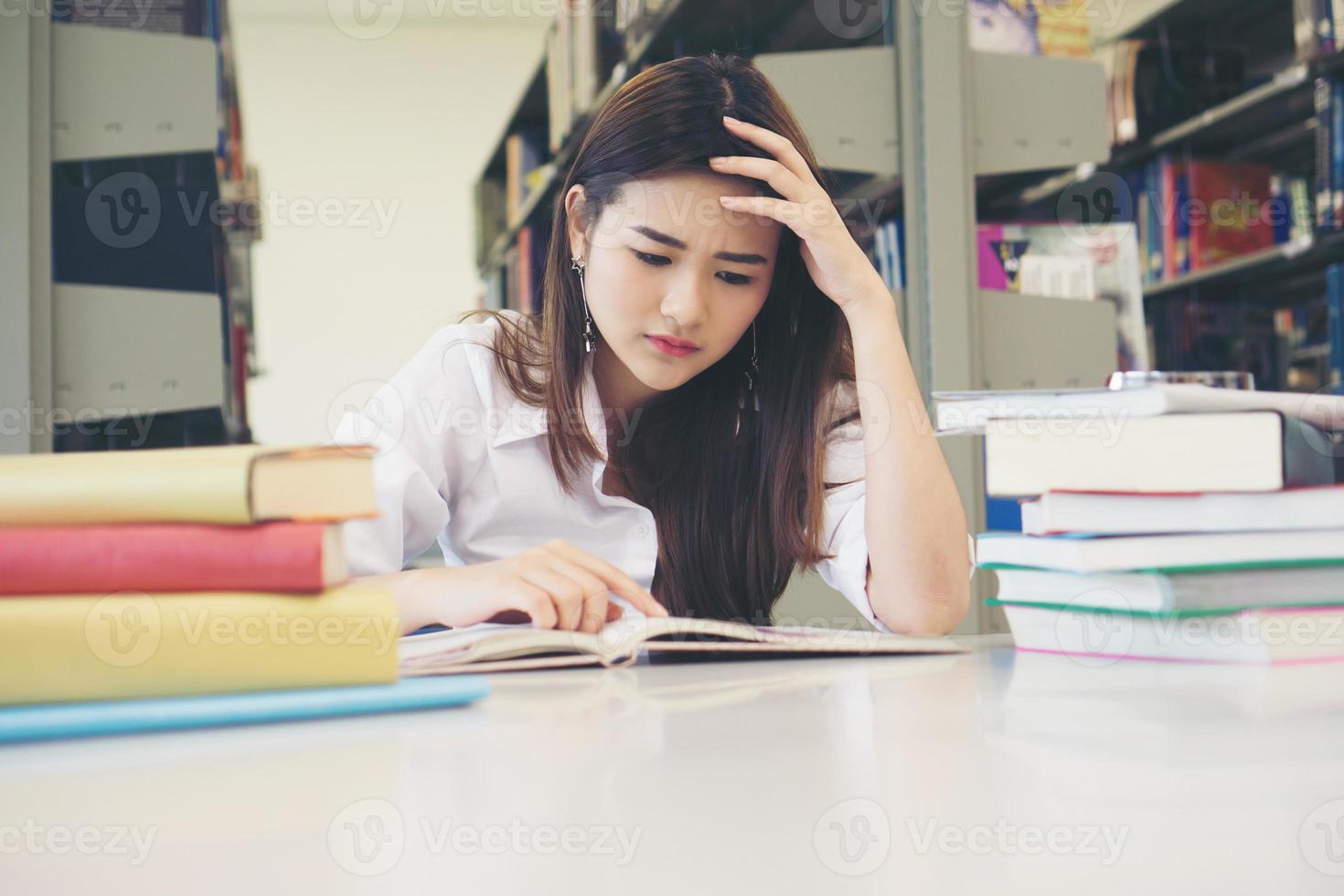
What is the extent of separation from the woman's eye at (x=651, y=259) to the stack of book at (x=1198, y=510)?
0.58 m

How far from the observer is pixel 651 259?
119 cm

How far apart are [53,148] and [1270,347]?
2.89 metres

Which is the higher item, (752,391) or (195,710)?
(752,391)

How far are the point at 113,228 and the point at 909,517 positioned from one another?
1434 millimetres

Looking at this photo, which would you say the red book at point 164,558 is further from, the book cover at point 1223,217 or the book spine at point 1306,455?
the book cover at point 1223,217

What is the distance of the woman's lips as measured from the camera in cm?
122

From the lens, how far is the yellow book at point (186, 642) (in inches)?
16.2

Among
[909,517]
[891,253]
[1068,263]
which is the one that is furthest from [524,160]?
[909,517]

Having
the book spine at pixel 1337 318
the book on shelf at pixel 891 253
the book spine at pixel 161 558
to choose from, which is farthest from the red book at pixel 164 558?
the book spine at pixel 1337 318

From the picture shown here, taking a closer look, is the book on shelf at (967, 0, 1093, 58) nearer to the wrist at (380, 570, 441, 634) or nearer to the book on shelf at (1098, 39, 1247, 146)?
the book on shelf at (1098, 39, 1247, 146)

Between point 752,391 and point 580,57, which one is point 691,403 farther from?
point 580,57

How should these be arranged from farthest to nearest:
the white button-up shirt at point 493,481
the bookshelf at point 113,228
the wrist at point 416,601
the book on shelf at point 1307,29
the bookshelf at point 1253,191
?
the bookshelf at point 1253,191 < the book on shelf at point 1307,29 < the bookshelf at point 113,228 < the white button-up shirt at point 493,481 < the wrist at point 416,601

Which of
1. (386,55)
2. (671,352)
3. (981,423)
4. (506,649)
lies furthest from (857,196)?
(386,55)

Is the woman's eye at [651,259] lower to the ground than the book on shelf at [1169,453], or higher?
higher
